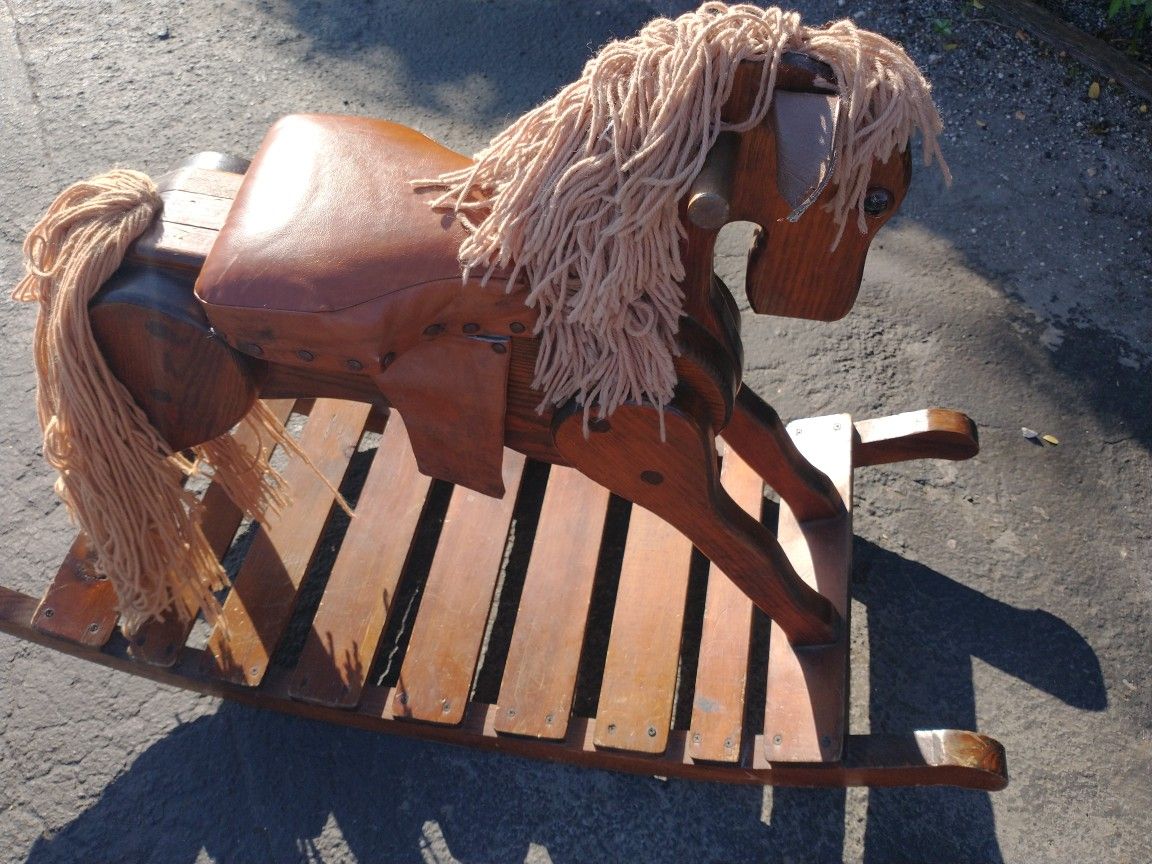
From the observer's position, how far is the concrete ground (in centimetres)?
166

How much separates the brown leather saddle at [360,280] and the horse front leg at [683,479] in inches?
5.4

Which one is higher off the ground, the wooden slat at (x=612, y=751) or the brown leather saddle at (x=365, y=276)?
the brown leather saddle at (x=365, y=276)

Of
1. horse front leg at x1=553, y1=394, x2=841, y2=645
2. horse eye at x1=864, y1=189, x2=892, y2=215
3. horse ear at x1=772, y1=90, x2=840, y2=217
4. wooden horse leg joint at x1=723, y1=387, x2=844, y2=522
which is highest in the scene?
horse ear at x1=772, y1=90, x2=840, y2=217

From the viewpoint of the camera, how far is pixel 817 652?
5.35ft

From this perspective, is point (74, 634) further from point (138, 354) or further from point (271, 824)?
point (138, 354)

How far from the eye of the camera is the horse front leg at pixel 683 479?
119 centimetres

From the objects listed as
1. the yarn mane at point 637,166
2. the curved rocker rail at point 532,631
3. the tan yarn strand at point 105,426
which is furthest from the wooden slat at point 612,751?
the yarn mane at point 637,166

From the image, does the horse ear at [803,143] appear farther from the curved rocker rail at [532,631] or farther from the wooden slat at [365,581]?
the wooden slat at [365,581]

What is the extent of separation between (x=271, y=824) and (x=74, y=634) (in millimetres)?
465

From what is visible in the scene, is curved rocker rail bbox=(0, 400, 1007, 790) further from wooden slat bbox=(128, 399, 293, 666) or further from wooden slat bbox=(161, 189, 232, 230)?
wooden slat bbox=(161, 189, 232, 230)

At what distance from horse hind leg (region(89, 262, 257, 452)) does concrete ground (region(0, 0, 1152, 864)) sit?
2.43 ft

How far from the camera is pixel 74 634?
5.36 ft

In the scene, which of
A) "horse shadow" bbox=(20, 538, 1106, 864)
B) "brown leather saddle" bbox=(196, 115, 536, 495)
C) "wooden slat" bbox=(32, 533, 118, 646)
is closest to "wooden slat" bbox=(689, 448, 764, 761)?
"horse shadow" bbox=(20, 538, 1106, 864)

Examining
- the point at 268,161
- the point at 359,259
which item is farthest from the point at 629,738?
the point at 268,161
